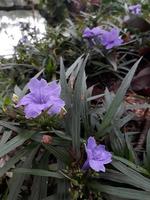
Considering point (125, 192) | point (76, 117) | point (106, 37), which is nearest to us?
point (125, 192)

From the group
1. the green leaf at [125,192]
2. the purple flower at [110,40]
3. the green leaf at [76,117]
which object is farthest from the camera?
the purple flower at [110,40]

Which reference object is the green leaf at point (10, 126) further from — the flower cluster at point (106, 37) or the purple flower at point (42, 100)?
the flower cluster at point (106, 37)

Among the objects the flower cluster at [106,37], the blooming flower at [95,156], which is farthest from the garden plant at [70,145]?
the flower cluster at [106,37]

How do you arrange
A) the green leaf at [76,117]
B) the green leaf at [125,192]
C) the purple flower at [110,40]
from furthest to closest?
the purple flower at [110,40]
the green leaf at [76,117]
the green leaf at [125,192]

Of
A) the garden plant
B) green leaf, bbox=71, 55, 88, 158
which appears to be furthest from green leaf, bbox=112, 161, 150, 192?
green leaf, bbox=71, 55, 88, 158

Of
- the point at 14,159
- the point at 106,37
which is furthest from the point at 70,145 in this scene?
the point at 106,37

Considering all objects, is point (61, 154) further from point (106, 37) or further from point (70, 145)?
point (106, 37)
